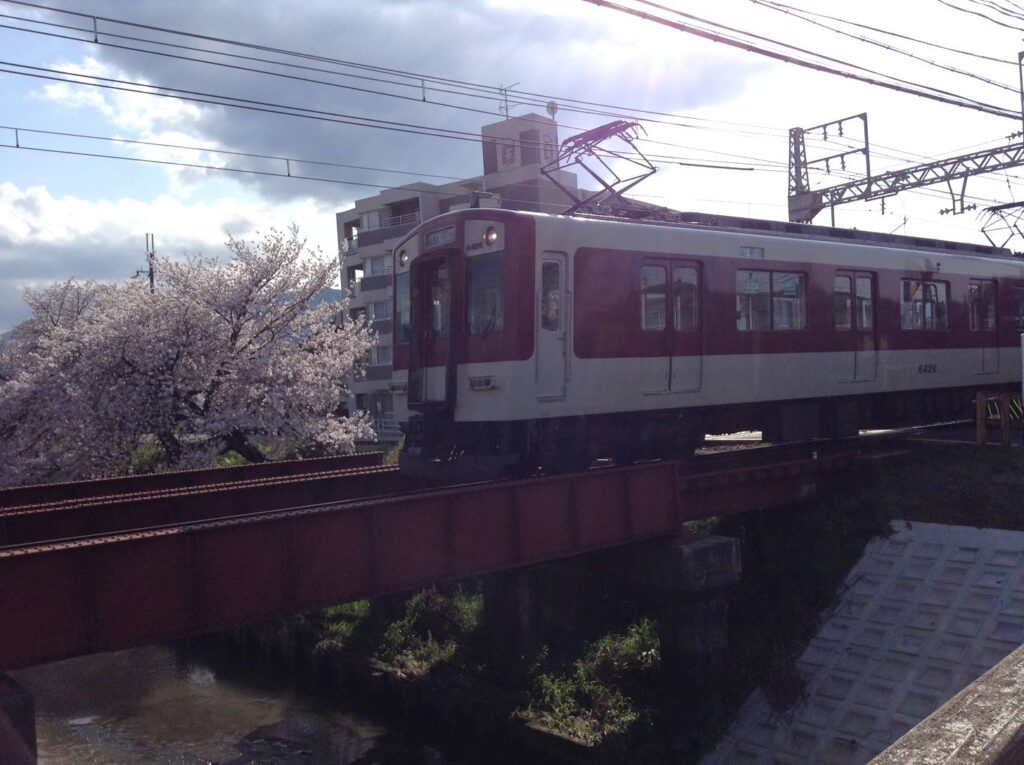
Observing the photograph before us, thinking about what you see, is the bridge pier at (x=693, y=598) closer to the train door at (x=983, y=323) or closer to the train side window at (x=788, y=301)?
the train side window at (x=788, y=301)

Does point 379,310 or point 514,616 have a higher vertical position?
point 379,310

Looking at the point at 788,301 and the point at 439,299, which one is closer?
the point at 439,299

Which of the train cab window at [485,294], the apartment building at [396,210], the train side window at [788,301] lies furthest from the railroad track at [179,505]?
the apartment building at [396,210]

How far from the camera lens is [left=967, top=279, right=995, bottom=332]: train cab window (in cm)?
1595

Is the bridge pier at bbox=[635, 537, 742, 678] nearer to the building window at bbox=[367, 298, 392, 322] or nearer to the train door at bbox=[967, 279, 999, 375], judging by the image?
the train door at bbox=[967, 279, 999, 375]

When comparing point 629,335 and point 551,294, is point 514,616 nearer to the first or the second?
point 629,335

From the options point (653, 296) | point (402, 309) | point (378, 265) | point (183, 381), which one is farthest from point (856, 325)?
point (378, 265)

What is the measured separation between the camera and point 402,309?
11.4 metres

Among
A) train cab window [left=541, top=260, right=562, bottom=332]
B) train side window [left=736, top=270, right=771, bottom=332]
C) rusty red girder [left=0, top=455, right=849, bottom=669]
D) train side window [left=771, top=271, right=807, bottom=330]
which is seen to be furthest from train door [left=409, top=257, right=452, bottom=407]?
train side window [left=771, top=271, right=807, bottom=330]

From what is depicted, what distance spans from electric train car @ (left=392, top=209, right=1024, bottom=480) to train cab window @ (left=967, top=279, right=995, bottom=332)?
7.00 feet

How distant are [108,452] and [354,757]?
392 inches

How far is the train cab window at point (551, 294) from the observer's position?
9812 mm

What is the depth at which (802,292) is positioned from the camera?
12664 millimetres

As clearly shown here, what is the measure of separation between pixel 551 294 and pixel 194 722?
8098 mm
